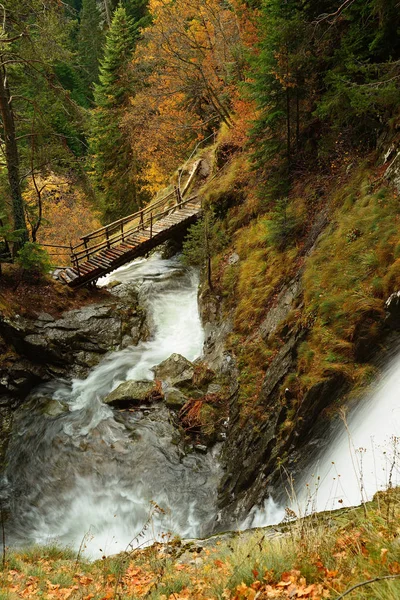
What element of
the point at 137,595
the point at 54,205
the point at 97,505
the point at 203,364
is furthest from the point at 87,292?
the point at 54,205

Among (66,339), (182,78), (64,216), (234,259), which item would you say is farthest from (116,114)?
(66,339)

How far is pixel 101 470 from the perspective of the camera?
29.6 ft

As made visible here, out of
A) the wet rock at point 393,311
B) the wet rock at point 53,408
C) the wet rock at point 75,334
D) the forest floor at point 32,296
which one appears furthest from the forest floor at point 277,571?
the forest floor at point 32,296

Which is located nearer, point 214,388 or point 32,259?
point 214,388

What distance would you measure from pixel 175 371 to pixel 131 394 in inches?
53.8

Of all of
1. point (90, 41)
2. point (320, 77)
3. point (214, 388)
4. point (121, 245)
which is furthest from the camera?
Result: point (90, 41)

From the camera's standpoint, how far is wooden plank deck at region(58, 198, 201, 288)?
13.9 meters

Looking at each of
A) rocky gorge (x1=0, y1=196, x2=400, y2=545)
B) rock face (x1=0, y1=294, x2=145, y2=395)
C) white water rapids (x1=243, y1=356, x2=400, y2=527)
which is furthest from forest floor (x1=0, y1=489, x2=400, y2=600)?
rock face (x1=0, y1=294, x2=145, y2=395)

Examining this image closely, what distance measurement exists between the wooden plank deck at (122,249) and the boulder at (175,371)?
4775 millimetres

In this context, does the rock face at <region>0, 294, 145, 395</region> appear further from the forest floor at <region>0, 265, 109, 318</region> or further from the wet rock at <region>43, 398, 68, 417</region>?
the wet rock at <region>43, 398, 68, 417</region>

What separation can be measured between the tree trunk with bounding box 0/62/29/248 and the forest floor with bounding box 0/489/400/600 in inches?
388

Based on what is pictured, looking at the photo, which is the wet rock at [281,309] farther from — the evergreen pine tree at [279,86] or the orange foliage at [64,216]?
the orange foliage at [64,216]

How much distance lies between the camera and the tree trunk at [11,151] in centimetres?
1173

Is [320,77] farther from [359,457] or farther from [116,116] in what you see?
[116,116]
